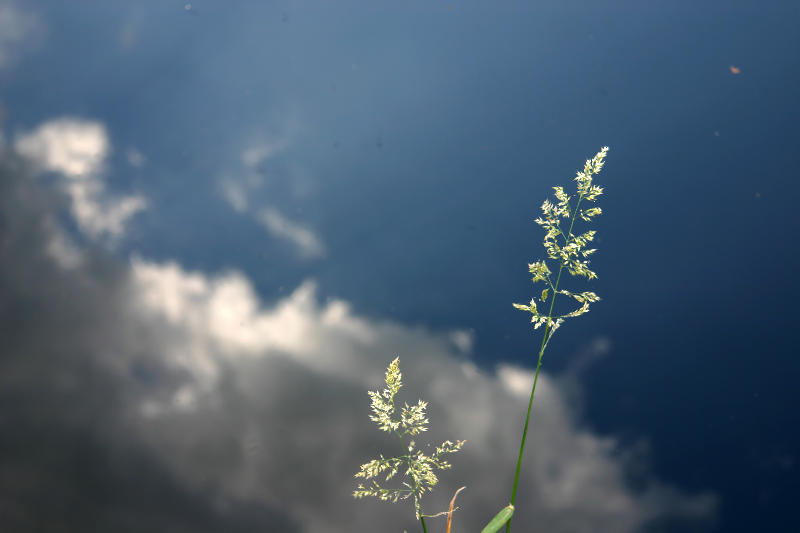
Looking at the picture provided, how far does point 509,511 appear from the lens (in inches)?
60.3

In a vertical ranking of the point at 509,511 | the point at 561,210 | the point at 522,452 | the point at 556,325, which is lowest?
the point at 509,511

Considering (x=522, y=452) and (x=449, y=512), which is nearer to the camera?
(x=522, y=452)

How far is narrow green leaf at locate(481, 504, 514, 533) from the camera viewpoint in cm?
152

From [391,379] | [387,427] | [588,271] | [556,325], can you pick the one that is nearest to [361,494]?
[387,427]

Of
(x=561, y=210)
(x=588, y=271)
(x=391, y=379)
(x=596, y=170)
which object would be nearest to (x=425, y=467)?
(x=391, y=379)

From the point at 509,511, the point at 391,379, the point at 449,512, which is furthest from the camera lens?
the point at 391,379

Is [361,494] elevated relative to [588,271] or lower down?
lower down

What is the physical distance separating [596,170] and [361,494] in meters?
1.35

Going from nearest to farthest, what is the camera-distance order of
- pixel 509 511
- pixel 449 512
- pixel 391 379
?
pixel 509 511 → pixel 449 512 → pixel 391 379

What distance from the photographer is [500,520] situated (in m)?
1.53

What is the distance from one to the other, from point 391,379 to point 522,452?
0.52 metres

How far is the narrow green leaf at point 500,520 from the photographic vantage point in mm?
1519

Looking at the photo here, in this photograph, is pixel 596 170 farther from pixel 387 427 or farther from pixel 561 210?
pixel 387 427

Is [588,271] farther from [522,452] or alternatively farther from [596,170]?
[522,452]
